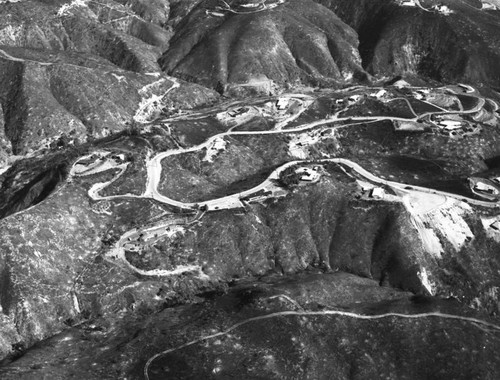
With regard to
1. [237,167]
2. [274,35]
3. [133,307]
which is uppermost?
[274,35]

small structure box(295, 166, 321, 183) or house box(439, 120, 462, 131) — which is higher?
house box(439, 120, 462, 131)

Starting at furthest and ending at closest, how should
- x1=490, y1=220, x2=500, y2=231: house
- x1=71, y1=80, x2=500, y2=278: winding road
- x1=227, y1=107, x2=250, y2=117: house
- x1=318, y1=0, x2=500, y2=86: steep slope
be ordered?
x1=318, y1=0, x2=500, y2=86: steep slope, x1=227, y1=107, x2=250, y2=117: house, x1=490, y1=220, x2=500, y2=231: house, x1=71, y1=80, x2=500, y2=278: winding road

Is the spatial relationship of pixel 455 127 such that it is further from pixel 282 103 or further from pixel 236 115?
pixel 236 115

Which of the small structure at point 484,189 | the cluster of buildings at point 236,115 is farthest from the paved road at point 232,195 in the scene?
the cluster of buildings at point 236,115

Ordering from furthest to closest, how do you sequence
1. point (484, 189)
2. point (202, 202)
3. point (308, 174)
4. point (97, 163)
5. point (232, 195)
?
1. point (97, 163)
2. point (308, 174)
3. point (232, 195)
4. point (484, 189)
5. point (202, 202)

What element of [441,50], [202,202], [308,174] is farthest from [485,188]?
[441,50]

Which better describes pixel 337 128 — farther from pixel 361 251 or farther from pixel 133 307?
pixel 133 307

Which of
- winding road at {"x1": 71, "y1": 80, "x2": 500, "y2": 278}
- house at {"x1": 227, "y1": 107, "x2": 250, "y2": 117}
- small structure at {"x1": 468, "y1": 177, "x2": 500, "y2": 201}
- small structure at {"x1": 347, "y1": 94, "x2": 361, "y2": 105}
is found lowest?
winding road at {"x1": 71, "y1": 80, "x2": 500, "y2": 278}

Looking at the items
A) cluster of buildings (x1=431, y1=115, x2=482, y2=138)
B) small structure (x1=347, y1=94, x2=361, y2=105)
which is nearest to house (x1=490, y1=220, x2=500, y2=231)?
cluster of buildings (x1=431, y1=115, x2=482, y2=138)

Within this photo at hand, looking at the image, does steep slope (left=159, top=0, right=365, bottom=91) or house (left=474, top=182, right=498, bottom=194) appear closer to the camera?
house (left=474, top=182, right=498, bottom=194)

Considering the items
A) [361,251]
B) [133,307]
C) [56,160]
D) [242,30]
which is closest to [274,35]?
[242,30]

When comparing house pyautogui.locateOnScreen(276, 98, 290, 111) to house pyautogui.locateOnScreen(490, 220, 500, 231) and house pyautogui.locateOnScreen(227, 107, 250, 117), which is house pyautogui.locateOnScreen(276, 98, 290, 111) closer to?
house pyautogui.locateOnScreen(227, 107, 250, 117)
